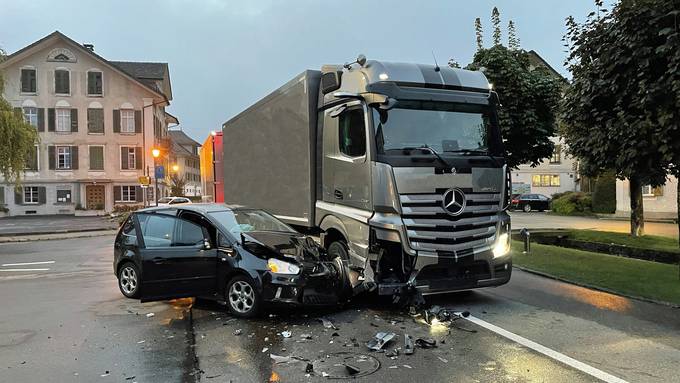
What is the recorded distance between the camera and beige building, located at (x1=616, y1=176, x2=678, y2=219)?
94.9 ft

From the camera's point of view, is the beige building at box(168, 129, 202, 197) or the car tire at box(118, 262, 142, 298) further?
the beige building at box(168, 129, 202, 197)

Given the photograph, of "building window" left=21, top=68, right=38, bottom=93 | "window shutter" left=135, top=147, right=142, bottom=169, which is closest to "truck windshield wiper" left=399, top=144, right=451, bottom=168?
"window shutter" left=135, top=147, right=142, bottom=169

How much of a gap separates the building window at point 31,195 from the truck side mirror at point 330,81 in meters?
45.2

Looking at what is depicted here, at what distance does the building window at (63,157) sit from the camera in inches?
1827

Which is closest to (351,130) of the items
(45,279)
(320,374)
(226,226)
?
(226,226)

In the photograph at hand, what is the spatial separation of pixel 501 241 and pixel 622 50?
5.24m

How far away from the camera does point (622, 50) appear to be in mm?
10148

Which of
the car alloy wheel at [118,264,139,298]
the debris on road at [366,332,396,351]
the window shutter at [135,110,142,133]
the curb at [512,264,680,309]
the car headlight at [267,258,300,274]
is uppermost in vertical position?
the window shutter at [135,110,142,133]

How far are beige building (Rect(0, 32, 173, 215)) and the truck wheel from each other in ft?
139

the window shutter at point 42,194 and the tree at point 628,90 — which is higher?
the tree at point 628,90

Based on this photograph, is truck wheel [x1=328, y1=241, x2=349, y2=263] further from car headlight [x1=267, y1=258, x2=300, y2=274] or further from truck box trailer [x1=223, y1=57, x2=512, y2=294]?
car headlight [x1=267, y1=258, x2=300, y2=274]

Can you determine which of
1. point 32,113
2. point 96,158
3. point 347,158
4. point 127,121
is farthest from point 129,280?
point 32,113

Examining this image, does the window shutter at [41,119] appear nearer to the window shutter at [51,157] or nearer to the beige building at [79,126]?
the beige building at [79,126]

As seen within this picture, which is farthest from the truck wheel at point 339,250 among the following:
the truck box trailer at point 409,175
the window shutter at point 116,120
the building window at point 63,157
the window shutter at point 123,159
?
the building window at point 63,157
